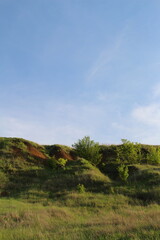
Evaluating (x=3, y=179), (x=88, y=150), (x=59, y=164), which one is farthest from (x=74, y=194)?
(x=88, y=150)

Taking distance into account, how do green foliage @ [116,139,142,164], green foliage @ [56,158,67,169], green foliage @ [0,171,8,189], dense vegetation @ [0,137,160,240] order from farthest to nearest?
green foliage @ [116,139,142,164]
green foliage @ [56,158,67,169]
green foliage @ [0,171,8,189]
dense vegetation @ [0,137,160,240]

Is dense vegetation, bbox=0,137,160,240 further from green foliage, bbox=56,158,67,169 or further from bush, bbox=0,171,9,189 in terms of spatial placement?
green foliage, bbox=56,158,67,169

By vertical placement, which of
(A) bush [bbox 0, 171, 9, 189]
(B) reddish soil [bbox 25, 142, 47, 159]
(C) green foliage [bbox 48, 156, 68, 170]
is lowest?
(A) bush [bbox 0, 171, 9, 189]

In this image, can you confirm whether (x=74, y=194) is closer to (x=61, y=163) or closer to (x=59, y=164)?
(x=61, y=163)

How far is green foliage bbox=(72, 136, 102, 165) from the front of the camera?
33075 millimetres

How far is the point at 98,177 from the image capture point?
77.3 ft

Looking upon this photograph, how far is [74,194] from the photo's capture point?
1892 cm

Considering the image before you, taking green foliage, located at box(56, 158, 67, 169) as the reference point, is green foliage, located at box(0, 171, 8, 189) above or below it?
below

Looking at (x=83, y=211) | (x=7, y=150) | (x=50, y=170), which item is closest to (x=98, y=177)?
(x=50, y=170)

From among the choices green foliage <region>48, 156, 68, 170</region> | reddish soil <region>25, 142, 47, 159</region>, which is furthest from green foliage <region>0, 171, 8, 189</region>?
reddish soil <region>25, 142, 47, 159</region>

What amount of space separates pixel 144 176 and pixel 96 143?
13295mm

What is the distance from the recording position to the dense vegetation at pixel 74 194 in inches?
305

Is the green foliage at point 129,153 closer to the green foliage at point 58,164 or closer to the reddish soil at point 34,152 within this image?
the green foliage at point 58,164

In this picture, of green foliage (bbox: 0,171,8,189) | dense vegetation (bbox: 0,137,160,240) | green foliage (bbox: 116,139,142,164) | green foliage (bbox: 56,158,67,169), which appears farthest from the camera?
green foliage (bbox: 116,139,142,164)
